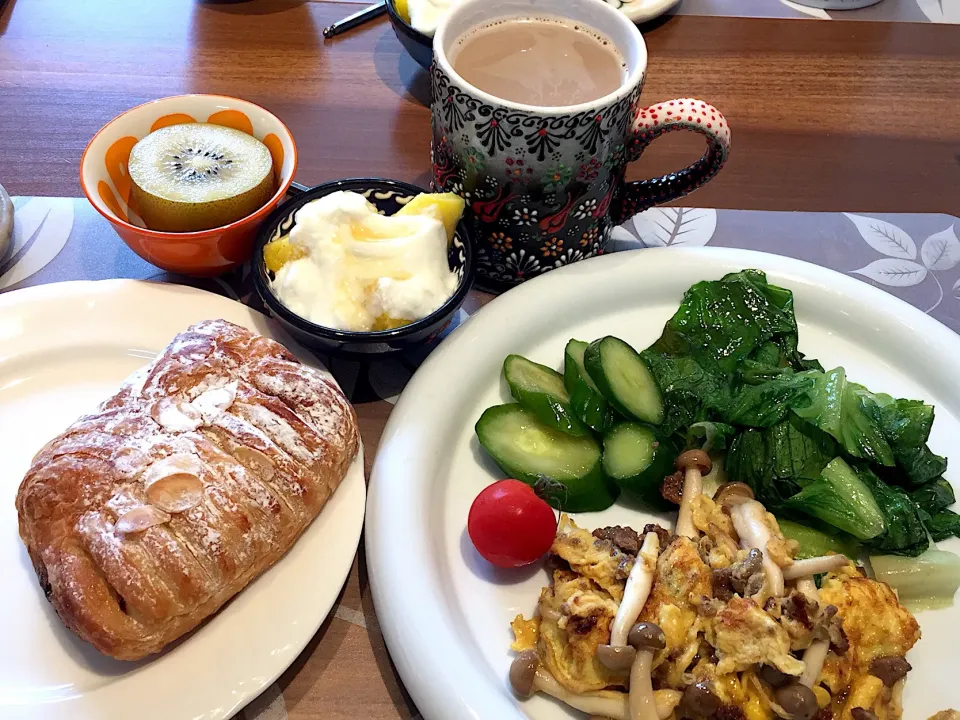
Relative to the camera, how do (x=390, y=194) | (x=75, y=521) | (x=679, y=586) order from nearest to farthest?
1. (x=75, y=521)
2. (x=679, y=586)
3. (x=390, y=194)

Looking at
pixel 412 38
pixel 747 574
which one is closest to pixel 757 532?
pixel 747 574

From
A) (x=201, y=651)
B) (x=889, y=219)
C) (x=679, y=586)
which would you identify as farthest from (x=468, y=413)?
(x=889, y=219)

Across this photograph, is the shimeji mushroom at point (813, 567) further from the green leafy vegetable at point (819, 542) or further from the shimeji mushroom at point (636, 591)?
the shimeji mushroom at point (636, 591)

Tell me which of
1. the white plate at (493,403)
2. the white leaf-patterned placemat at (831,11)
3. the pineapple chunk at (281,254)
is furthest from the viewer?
the white leaf-patterned placemat at (831,11)

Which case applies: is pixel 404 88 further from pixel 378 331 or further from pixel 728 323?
pixel 728 323

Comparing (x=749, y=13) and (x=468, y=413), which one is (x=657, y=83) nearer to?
(x=749, y=13)

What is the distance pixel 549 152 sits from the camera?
5.01 feet

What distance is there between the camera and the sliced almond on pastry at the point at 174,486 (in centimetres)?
122

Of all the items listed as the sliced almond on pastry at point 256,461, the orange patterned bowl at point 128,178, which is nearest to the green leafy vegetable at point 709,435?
the sliced almond on pastry at point 256,461

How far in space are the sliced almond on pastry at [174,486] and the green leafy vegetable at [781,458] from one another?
1.05 m

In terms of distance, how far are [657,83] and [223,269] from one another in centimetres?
163

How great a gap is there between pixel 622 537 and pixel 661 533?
0.29 ft

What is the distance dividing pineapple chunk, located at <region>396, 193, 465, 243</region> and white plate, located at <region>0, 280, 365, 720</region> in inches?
16.4

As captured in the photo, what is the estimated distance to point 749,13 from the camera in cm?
291
